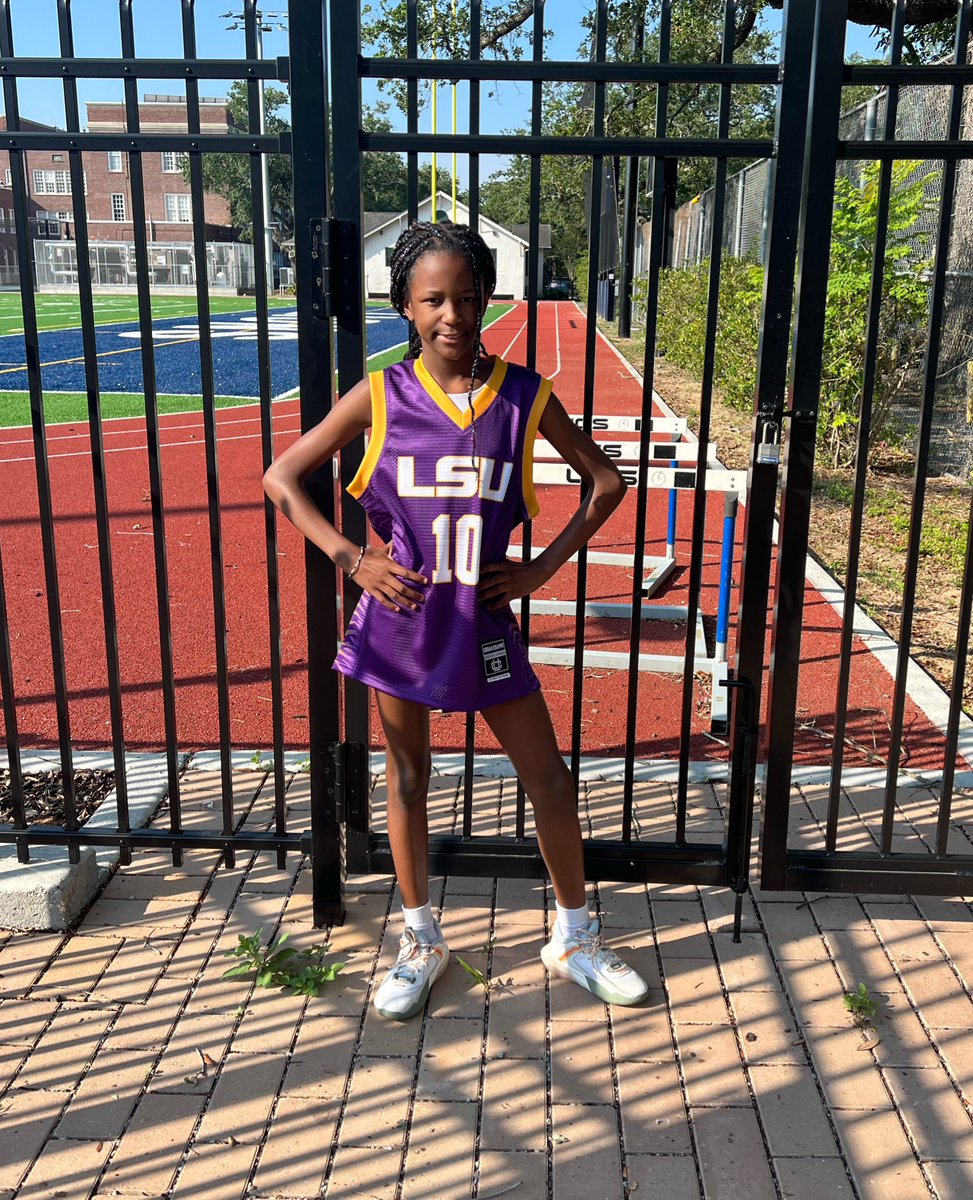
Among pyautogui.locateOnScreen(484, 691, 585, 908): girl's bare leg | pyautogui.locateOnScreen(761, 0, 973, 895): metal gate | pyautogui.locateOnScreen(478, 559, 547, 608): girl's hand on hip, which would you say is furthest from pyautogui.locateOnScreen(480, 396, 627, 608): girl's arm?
pyautogui.locateOnScreen(761, 0, 973, 895): metal gate

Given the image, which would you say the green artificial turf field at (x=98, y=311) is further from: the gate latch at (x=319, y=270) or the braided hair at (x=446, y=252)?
the braided hair at (x=446, y=252)

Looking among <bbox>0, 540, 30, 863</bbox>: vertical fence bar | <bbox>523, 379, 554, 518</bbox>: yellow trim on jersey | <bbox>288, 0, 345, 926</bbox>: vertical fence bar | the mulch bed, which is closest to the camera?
<bbox>523, 379, 554, 518</bbox>: yellow trim on jersey

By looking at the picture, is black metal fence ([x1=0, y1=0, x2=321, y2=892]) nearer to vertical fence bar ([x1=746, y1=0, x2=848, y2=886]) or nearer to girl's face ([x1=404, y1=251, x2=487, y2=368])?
girl's face ([x1=404, y1=251, x2=487, y2=368])

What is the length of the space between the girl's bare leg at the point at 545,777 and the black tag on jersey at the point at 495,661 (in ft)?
0.33

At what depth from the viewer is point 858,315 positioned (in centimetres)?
916

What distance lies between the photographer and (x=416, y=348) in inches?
116

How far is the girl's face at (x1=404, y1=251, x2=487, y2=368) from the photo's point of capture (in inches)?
105

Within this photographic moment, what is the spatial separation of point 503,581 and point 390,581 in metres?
0.28

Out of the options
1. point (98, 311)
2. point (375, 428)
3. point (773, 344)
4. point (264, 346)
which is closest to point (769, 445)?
point (773, 344)

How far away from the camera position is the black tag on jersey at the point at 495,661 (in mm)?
2830

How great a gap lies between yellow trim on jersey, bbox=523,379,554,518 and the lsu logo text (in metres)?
0.07

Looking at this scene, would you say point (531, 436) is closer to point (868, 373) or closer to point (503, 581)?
point (503, 581)

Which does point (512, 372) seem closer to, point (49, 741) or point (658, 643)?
point (49, 741)

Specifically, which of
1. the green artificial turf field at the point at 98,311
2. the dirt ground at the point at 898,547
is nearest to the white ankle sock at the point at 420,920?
the dirt ground at the point at 898,547
